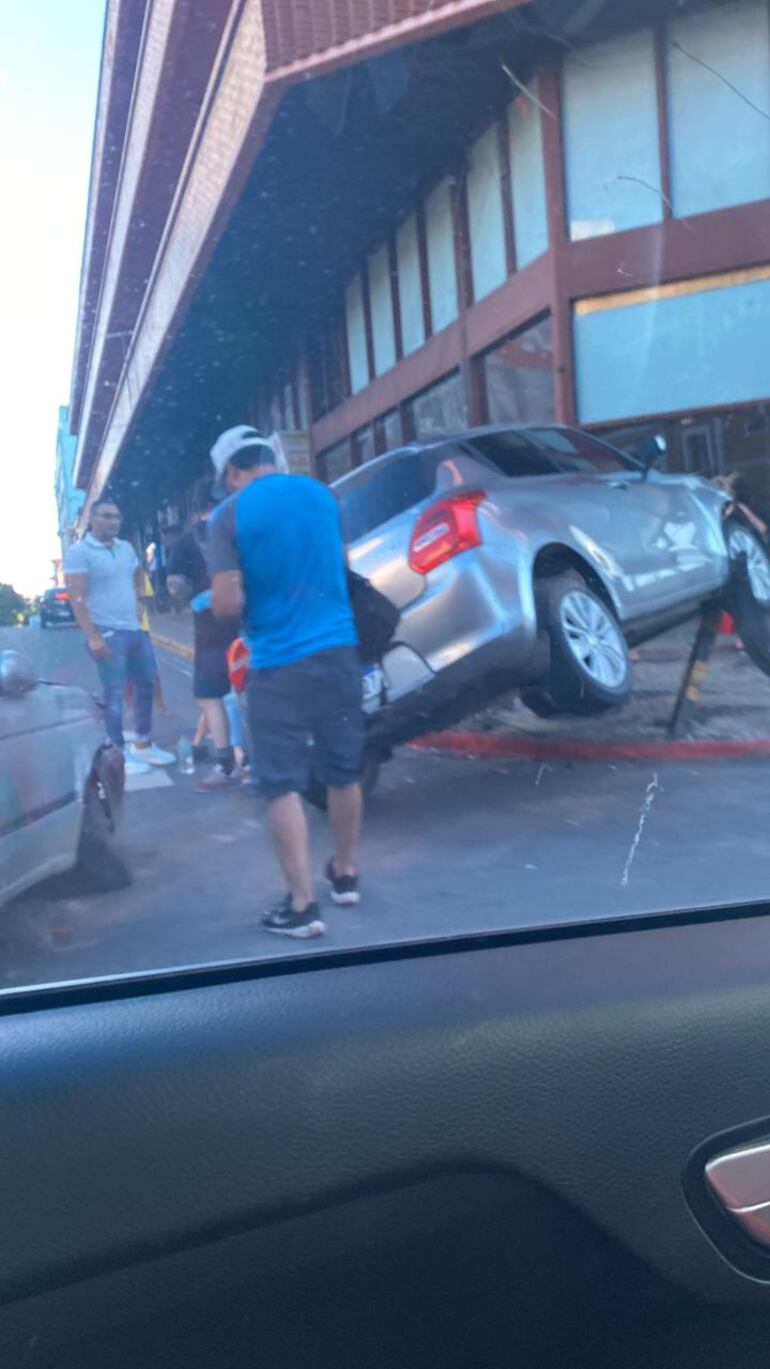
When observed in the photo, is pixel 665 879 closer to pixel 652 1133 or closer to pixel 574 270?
pixel 652 1133

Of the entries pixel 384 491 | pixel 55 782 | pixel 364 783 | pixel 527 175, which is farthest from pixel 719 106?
pixel 55 782

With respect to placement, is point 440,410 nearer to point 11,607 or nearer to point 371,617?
point 371,617

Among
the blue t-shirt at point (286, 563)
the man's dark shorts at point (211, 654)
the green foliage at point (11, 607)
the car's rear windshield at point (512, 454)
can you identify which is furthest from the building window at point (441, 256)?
the green foliage at point (11, 607)

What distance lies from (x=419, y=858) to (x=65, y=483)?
807mm

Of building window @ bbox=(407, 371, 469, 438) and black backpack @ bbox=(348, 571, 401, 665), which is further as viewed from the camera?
building window @ bbox=(407, 371, 469, 438)

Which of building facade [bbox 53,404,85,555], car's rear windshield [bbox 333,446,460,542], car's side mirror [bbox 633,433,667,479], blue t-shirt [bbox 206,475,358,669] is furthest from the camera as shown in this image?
car's side mirror [bbox 633,433,667,479]

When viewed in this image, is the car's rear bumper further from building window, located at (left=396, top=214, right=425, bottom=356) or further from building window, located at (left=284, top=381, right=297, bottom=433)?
building window, located at (left=396, top=214, right=425, bottom=356)

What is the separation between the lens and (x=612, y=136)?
202 centimetres

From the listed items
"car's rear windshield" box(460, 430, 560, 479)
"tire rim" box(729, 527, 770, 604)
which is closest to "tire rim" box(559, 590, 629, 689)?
"car's rear windshield" box(460, 430, 560, 479)

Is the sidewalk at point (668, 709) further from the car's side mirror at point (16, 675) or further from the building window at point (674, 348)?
the car's side mirror at point (16, 675)

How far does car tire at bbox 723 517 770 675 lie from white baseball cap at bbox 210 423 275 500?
0.83 m

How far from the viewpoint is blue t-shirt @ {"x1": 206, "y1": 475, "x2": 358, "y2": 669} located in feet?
5.78

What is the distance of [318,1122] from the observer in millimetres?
1782

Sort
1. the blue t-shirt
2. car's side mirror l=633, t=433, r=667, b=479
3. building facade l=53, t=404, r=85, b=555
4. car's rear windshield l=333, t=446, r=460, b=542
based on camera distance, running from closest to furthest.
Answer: the blue t-shirt < car's rear windshield l=333, t=446, r=460, b=542 < building facade l=53, t=404, r=85, b=555 < car's side mirror l=633, t=433, r=667, b=479
